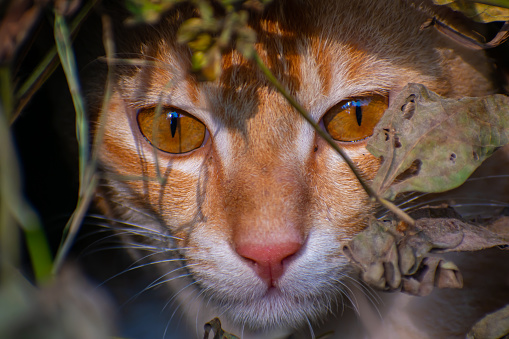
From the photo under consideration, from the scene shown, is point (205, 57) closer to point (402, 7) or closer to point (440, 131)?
point (440, 131)

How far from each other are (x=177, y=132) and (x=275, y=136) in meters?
0.34

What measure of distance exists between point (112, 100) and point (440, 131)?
1.11 m

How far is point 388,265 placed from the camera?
3.69 feet

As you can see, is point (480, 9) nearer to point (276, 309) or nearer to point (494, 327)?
point (494, 327)

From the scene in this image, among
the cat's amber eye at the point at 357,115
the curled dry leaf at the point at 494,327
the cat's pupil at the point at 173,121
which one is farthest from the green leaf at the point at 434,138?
the cat's pupil at the point at 173,121

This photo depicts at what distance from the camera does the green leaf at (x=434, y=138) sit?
1.19 meters

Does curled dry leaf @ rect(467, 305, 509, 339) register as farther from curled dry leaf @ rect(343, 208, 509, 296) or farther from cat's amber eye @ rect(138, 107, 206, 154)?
cat's amber eye @ rect(138, 107, 206, 154)

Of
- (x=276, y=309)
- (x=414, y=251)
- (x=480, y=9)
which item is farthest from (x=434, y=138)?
(x=276, y=309)

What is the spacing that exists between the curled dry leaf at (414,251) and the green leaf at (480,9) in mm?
610

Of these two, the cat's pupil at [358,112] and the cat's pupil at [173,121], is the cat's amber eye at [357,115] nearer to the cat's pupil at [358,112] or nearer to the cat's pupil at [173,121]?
the cat's pupil at [358,112]

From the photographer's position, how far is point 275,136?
148 cm

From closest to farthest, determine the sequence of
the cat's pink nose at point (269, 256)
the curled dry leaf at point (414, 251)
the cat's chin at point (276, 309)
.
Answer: the curled dry leaf at point (414, 251) < the cat's pink nose at point (269, 256) < the cat's chin at point (276, 309)

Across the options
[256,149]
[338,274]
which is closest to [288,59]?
[256,149]

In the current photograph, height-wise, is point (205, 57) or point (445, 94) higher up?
point (205, 57)
